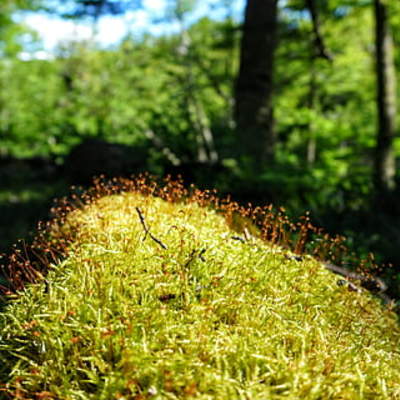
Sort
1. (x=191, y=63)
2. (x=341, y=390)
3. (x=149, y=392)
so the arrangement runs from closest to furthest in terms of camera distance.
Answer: (x=149, y=392), (x=341, y=390), (x=191, y=63)

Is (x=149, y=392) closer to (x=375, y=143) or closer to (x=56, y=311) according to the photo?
(x=56, y=311)

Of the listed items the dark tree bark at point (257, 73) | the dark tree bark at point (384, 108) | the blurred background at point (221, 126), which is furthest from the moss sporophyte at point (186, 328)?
the dark tree bark at point (384, 108)

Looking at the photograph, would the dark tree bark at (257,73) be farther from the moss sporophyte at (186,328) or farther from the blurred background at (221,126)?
the moss sporophyte at (186,328)

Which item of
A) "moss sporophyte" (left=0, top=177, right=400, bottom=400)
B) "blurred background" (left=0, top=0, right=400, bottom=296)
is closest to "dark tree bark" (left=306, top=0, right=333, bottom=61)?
"blurred background" (left=0, top=0, right=400, bottom=296)

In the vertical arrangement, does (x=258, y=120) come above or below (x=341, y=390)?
above

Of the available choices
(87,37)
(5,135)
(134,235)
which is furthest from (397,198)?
(87,37)

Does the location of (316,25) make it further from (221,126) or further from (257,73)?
(221,126)
